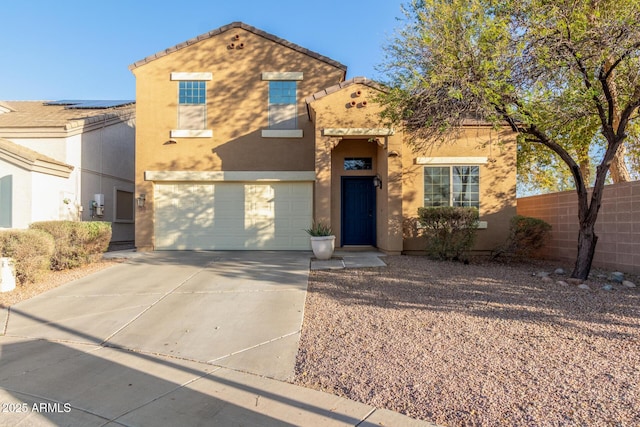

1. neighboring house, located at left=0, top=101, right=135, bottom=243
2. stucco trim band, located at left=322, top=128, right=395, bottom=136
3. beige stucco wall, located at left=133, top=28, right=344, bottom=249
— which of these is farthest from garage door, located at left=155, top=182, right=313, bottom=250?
neighboring house, located at left=0, top=101, right=135, bottom=243

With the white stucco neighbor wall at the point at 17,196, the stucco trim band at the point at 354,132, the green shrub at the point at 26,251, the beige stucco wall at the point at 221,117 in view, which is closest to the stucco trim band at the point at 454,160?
the stucco trim band at the point at 354,132

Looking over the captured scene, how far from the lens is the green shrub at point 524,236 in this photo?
1032 cm

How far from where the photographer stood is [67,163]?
523 inches

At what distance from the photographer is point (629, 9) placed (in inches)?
258

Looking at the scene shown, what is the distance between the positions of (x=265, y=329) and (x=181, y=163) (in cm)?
893

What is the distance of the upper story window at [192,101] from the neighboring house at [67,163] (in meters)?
3.74

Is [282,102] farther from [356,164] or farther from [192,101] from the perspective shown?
[356,164]

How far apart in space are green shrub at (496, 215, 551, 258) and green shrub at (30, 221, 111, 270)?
10.4 meters

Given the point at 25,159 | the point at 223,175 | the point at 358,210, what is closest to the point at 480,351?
the point at 358,210

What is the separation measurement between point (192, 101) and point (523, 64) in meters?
9.71

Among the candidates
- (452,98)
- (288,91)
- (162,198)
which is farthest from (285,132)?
(452,98)

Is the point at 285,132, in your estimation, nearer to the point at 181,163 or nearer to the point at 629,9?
the point at 181,163

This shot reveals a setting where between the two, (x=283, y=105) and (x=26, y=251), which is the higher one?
(x=283, y=105)

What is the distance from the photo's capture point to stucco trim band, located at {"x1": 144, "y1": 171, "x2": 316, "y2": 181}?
42.0ft
